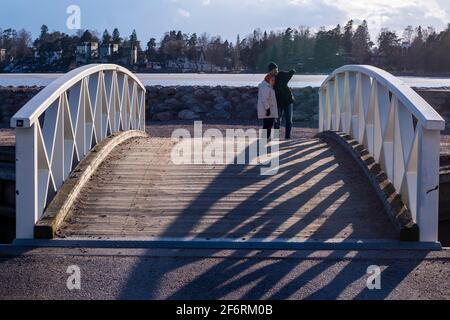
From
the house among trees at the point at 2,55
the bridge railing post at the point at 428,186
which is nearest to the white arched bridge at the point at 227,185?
the bridge railing post at the point at 428,186

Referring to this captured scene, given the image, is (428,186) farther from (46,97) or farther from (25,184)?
(46,97)

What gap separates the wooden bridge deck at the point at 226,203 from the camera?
6977 millimetres

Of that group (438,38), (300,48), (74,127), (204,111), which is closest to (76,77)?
(74,127)

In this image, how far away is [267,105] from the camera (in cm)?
1323

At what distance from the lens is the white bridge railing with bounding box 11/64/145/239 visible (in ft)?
22.1

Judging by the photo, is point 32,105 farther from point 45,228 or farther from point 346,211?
point 346,211

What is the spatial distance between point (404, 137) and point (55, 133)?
3.41 meters

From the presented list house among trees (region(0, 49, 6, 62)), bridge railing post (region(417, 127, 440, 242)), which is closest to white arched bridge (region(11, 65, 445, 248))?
bridge railing post (region(417, 127, 440, 242))

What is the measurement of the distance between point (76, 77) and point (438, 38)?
14442mm

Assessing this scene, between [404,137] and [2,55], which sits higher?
[2,55]

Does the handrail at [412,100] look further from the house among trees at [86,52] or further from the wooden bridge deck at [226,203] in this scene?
the house among trees at [86,52]

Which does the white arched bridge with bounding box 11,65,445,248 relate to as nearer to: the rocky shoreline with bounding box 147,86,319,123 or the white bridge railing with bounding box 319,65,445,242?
the white bridge railing with bounding box 319,65,445,242

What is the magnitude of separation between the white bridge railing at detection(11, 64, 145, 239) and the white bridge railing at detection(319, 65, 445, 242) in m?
3.34

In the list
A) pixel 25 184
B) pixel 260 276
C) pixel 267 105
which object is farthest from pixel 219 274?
pixel 267 105
